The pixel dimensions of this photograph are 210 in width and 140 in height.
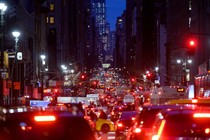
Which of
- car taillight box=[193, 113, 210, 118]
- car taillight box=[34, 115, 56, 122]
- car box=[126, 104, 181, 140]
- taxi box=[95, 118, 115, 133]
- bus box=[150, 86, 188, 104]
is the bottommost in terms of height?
taxi box=[95, 118, 115, 133]

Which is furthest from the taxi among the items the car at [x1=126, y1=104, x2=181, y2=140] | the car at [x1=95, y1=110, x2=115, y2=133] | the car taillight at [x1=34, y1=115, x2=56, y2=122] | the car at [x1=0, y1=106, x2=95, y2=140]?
the car taillight at [x1=34, y1=115, x2=56, y2=122]

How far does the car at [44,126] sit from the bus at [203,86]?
745 inches

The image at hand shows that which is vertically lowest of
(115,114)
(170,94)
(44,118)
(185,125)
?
(115,114)

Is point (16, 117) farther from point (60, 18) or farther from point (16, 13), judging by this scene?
point (60, 18)

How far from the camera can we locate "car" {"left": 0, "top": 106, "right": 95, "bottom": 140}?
9484mm

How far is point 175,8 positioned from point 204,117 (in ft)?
346

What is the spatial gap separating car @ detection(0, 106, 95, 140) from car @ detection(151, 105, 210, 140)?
225 centimetres

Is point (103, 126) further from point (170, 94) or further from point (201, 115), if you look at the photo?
point (201, 115)

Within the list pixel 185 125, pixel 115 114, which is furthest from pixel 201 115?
pixel 115 114

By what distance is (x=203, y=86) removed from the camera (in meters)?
29.9

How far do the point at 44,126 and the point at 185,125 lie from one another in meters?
3.29

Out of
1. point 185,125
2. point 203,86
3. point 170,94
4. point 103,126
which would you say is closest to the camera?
point 185,125

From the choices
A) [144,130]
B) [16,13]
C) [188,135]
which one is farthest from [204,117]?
[16,13]

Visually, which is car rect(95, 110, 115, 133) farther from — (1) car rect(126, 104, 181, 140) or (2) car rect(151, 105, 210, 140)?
(2) car rect(151, 105, 210, 140)
